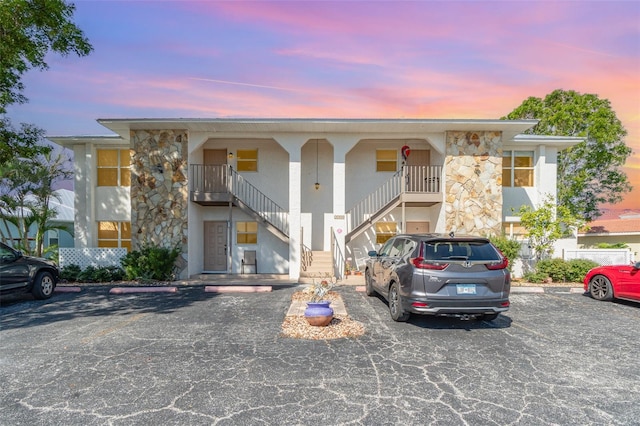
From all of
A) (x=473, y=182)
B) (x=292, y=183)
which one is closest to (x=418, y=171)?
(x=473, y=182)

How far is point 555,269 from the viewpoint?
12.6m

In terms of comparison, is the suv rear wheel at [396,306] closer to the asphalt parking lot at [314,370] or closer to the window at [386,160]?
the asphalt parking lot at [314,370]

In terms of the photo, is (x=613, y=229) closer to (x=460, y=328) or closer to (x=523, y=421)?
(x=460, y=328)

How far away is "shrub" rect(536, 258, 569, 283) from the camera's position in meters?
12.6

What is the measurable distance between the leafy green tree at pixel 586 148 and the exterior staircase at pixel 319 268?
20.1 metres

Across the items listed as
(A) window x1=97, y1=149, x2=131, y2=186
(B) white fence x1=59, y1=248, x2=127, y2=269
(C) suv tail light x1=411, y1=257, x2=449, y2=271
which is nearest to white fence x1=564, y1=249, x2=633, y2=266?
(C) suv tail light x1=411, y1=257, x2=449, y2=271

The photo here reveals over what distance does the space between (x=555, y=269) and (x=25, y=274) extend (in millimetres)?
16780

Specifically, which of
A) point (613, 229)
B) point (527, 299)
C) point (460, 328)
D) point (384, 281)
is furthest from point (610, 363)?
point (613, 229)

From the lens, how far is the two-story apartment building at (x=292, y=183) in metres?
13.3

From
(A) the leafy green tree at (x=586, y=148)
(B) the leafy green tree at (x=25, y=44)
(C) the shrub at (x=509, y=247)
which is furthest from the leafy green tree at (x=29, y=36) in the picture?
(A) the leafy green tree at (x=586, y=148)

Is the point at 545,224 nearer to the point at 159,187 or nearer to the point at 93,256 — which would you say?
the point at 159,187

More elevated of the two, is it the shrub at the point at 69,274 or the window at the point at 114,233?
the window at the point at 114,233

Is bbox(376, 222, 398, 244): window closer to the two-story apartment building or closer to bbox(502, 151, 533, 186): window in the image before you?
the two-story apartment building

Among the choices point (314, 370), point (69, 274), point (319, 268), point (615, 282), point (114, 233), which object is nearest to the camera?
point (314, 370)
